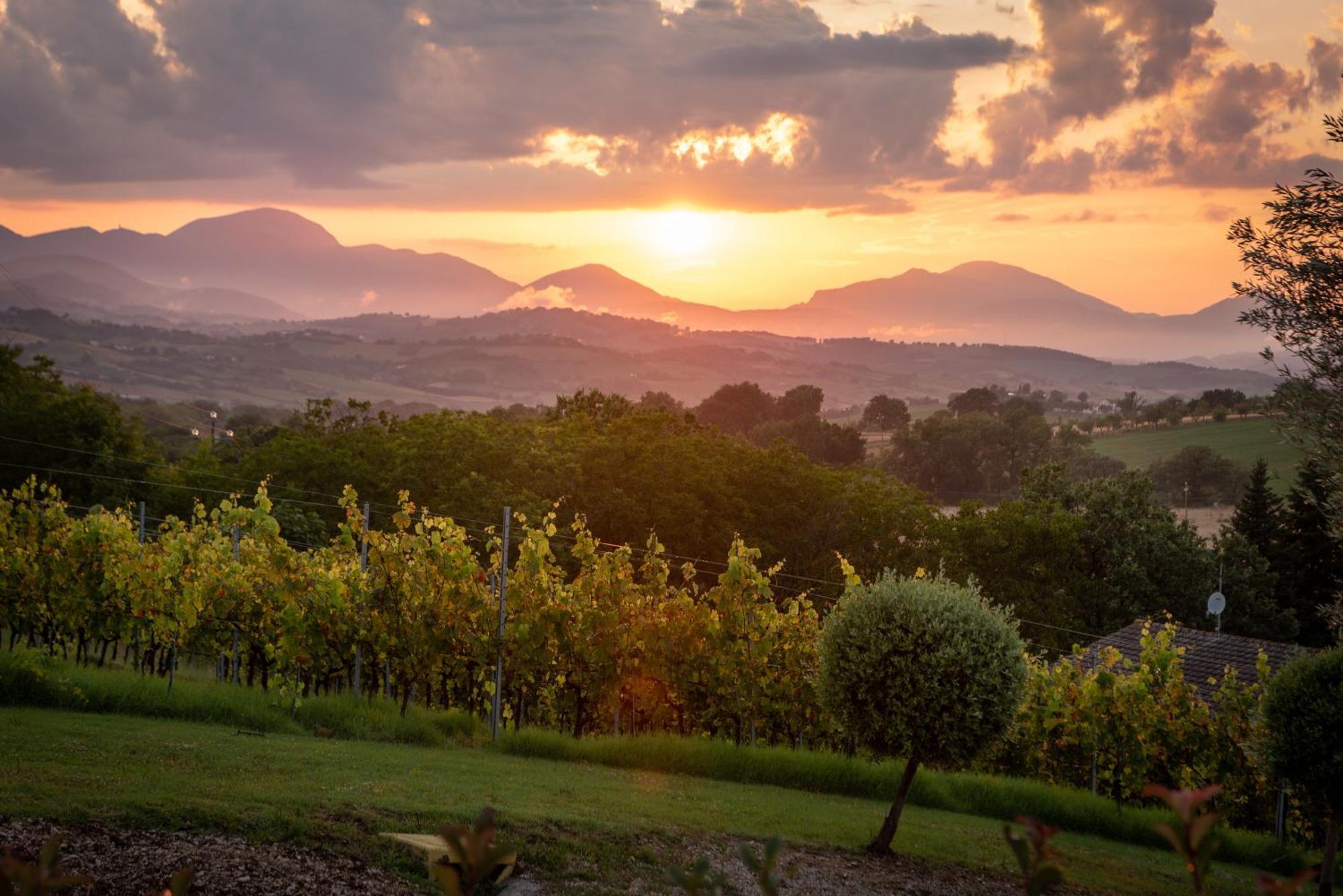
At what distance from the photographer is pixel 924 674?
34.1ft

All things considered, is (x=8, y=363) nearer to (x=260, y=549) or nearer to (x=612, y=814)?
(x=260, y=549)

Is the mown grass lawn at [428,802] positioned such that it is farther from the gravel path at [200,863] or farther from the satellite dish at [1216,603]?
the satellite dish at [1216,603]

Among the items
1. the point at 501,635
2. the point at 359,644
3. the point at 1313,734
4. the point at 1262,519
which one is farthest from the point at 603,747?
the point at 1262,519

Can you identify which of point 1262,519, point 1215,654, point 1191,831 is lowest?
point 1215,654

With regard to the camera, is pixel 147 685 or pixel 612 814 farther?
pixel 147 685

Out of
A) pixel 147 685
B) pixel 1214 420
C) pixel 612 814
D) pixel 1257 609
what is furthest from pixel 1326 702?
pixel 1214 420

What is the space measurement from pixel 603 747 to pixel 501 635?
217 centimetres

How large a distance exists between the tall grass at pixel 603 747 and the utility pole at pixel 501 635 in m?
0.29

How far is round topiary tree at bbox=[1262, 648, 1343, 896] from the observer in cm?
999

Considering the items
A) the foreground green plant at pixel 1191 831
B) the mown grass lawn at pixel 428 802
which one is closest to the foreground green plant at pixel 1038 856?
the foreground green plant at pixel 1191 831

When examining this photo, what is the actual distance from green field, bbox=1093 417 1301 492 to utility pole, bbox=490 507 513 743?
Answer: 261 feet

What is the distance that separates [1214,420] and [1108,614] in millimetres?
78088

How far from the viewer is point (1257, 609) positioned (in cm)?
4044

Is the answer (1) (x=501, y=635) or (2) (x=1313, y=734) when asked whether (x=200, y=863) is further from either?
(2) (x=1313, y=734)
